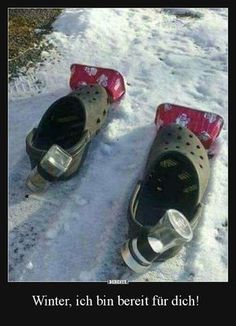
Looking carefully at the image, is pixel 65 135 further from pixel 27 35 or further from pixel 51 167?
pixel 27 35

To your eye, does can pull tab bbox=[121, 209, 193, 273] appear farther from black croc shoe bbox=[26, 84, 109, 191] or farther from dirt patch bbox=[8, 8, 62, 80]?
dirt patch bbox=[8, 8, 62, 80]

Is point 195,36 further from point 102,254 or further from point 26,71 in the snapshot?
point 102,254

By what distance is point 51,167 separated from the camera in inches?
94.3

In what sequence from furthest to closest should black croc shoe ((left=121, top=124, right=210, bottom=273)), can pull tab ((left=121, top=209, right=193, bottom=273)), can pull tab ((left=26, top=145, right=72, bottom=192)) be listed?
can pull tab ((left=26, top=145, right=72, bottom=192)) < black croc shoe ((left=121, top=124, right=210, bottom=273)) < can pull tab ((left=121, top=209, right=193, bottom=273))

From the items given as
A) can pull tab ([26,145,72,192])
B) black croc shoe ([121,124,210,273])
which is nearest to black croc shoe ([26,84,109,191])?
can pull tab ([26,145,72,192])

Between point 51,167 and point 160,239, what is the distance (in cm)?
62

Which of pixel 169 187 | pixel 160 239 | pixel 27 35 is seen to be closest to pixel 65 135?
pixel 169 187

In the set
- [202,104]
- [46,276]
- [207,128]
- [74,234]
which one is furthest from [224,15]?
[46,276]

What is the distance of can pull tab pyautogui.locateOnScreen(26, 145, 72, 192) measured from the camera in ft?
7.84

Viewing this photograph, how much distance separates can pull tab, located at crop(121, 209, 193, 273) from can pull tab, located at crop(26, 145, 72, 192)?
20.0 inches

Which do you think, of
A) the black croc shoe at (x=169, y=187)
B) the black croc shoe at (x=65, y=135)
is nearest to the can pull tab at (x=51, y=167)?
the black croc shoe at (x=65, y=135)

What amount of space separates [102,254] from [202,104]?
116cm

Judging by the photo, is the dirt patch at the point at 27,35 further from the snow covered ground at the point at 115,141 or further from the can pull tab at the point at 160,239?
the can pull tab at the point at 160,239

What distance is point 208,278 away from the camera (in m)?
2.22
